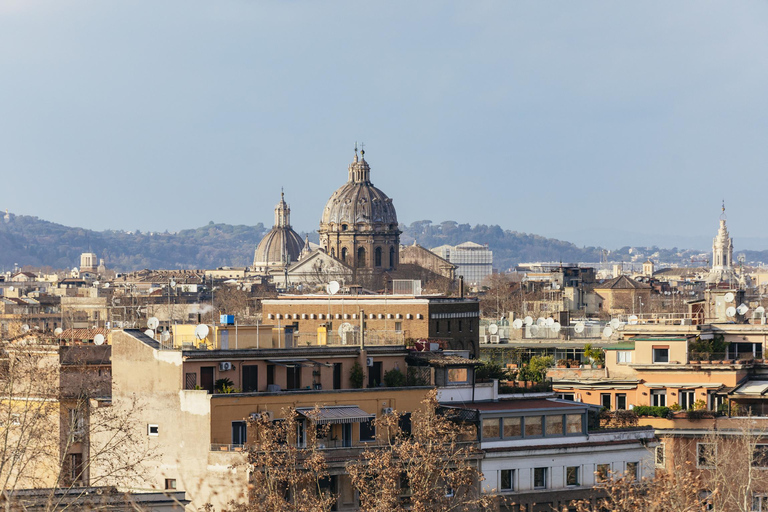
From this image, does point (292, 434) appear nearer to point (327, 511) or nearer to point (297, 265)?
point (327, 511)

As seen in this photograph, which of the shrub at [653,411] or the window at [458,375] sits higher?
the window at [458,375]

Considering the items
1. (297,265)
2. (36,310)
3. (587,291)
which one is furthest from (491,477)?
(297,265)

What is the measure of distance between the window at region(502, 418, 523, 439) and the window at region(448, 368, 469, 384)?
66.3 inches

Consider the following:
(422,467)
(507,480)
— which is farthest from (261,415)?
(507,480)

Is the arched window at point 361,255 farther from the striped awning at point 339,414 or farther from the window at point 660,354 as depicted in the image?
the striped awning at point 339,414

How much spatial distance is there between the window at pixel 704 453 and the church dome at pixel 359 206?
131747mm

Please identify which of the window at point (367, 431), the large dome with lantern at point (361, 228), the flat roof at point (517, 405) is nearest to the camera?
the window at point (367, 431)

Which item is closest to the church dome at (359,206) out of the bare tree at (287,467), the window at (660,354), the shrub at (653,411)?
the window at (660,354)

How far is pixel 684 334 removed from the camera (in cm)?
3881

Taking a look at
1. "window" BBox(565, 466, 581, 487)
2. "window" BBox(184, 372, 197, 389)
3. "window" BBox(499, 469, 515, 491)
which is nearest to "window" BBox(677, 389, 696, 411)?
"window" BBox(565, 466, 581, 487)

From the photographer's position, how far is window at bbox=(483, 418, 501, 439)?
95.0 feet

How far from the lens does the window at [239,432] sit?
27.0m

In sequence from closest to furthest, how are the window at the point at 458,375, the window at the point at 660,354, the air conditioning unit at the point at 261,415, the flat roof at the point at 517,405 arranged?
the air conditioning unit at the point at 261,415 → the flat roof at the point at 517,405 → the window at the point at 458,375 → the window at the point at 660,354

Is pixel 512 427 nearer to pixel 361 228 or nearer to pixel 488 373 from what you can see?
pixel 488 373
